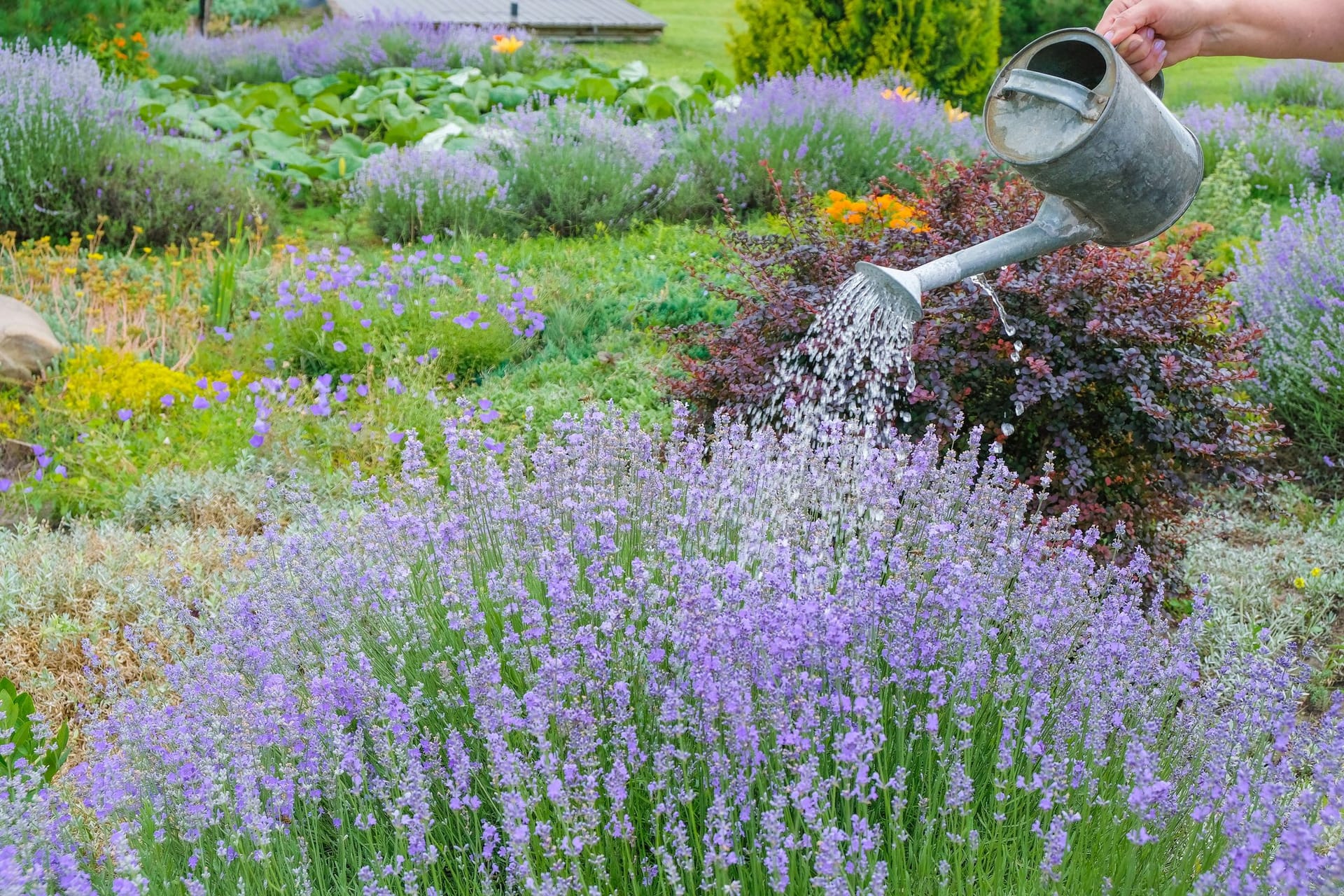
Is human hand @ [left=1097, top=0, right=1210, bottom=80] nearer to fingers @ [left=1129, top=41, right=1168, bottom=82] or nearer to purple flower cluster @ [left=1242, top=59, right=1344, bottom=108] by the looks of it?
fingers @ [left=1129, top=41, right=1168, bottom=82]

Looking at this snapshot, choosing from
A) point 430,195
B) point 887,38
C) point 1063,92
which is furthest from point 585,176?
point 1063,92

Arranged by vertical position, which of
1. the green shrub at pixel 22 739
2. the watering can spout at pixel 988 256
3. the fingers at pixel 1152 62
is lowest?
the green shrub at pixel 22 739

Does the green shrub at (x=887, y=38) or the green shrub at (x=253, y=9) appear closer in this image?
the green shrub at (x=887, y=38)

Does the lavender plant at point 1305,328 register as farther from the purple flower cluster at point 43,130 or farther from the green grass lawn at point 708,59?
the green grass lawn at point 708,59

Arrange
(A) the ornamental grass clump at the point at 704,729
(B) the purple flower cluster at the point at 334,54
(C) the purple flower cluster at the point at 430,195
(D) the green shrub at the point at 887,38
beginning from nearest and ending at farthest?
(A) the ornamental grass clump at the point at 704,729, (C) the purple flower cluster at the point at 430,195, (D) the green shrub at the point at 887,38, (B) the purple flower cluster at the point at 334,54

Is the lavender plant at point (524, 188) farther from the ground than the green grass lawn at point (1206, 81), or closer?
closer

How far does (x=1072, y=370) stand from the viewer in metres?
3.60

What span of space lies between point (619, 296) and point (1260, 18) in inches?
127

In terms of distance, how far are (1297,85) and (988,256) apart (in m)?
12.5

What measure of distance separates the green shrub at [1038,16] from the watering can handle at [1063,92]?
13.9 m

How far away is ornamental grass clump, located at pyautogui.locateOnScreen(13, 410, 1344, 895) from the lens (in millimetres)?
1805

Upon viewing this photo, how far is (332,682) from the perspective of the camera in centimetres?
221

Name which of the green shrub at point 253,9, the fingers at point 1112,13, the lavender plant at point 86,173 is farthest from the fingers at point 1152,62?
the green shrub at point 253,9

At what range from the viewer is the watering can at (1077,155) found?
2.34 meters
